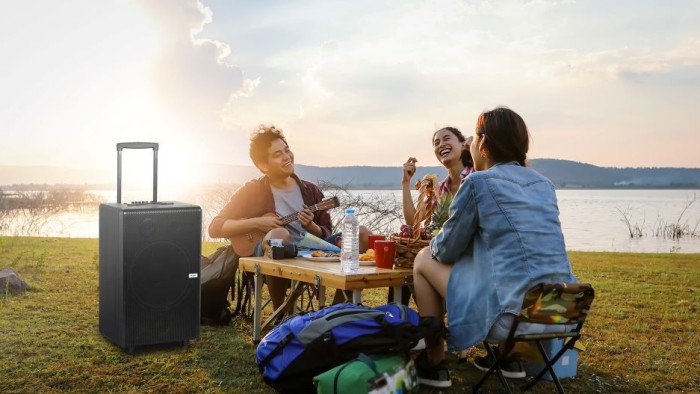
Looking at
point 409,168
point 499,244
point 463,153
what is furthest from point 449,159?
point 499,244

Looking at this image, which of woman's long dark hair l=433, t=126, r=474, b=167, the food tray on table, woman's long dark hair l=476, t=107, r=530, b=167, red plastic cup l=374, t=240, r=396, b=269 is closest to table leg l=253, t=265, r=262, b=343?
red plastic cup l=374, t=240, r=396, b=269

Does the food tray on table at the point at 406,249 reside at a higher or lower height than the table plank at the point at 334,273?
higher

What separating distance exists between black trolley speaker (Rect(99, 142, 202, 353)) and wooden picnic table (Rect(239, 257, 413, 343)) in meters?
0.35

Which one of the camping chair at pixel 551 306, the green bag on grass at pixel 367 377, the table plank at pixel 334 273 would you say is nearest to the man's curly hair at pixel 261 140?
the table plank at pixel 334 273

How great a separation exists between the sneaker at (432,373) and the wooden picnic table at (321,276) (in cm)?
39

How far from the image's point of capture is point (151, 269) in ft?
12.1

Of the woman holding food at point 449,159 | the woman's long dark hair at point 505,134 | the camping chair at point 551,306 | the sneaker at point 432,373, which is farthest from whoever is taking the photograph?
the woman holding food at point 449,159

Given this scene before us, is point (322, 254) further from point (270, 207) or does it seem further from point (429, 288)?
point (429, 288)

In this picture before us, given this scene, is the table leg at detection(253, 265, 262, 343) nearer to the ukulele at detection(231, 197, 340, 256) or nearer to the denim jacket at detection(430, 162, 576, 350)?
the ukulele at detection(231, 197, 340, 256)

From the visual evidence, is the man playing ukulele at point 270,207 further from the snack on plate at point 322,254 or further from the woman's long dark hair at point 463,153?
the woman's long dark hair at point 463,153

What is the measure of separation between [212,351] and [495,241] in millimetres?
1932

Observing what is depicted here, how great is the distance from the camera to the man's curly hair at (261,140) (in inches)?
179

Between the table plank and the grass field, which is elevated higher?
the table plank

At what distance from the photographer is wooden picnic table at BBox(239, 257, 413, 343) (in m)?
3.13
